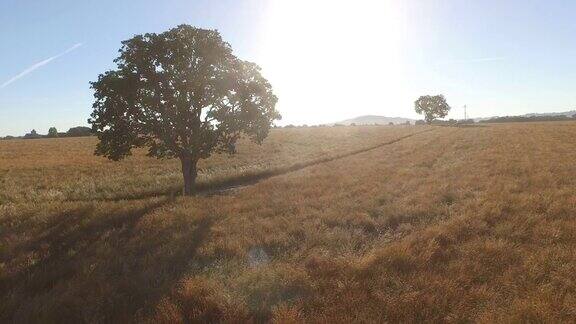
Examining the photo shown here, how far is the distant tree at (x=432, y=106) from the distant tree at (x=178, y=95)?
419 feet

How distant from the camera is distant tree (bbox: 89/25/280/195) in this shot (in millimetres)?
18844

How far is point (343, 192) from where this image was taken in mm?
17438

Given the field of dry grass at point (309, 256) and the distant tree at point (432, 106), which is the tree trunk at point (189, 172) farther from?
the distant tree at point (432, 106)

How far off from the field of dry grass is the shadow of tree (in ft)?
0.13

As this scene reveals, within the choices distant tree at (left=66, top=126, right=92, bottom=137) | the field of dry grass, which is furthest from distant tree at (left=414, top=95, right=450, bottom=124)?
the field of dry grass

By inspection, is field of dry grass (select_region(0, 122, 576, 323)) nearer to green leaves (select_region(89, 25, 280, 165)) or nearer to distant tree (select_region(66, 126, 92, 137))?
green leaves (select_region(89, 25, 280, 165))

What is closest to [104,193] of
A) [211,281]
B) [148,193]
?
[148,193]

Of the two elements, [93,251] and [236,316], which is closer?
[236,316]

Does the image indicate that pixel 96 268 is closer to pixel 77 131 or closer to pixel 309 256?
pixel 309 256

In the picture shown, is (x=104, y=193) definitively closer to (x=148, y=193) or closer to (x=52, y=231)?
(x=148, y=193)

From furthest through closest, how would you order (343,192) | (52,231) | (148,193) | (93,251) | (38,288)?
(148,193), (343,192), (52,231), (93,251), (38,288)

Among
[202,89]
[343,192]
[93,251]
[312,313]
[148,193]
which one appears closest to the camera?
[312,313]

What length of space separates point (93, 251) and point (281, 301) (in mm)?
5905

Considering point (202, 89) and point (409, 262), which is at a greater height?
point (202, 89)
